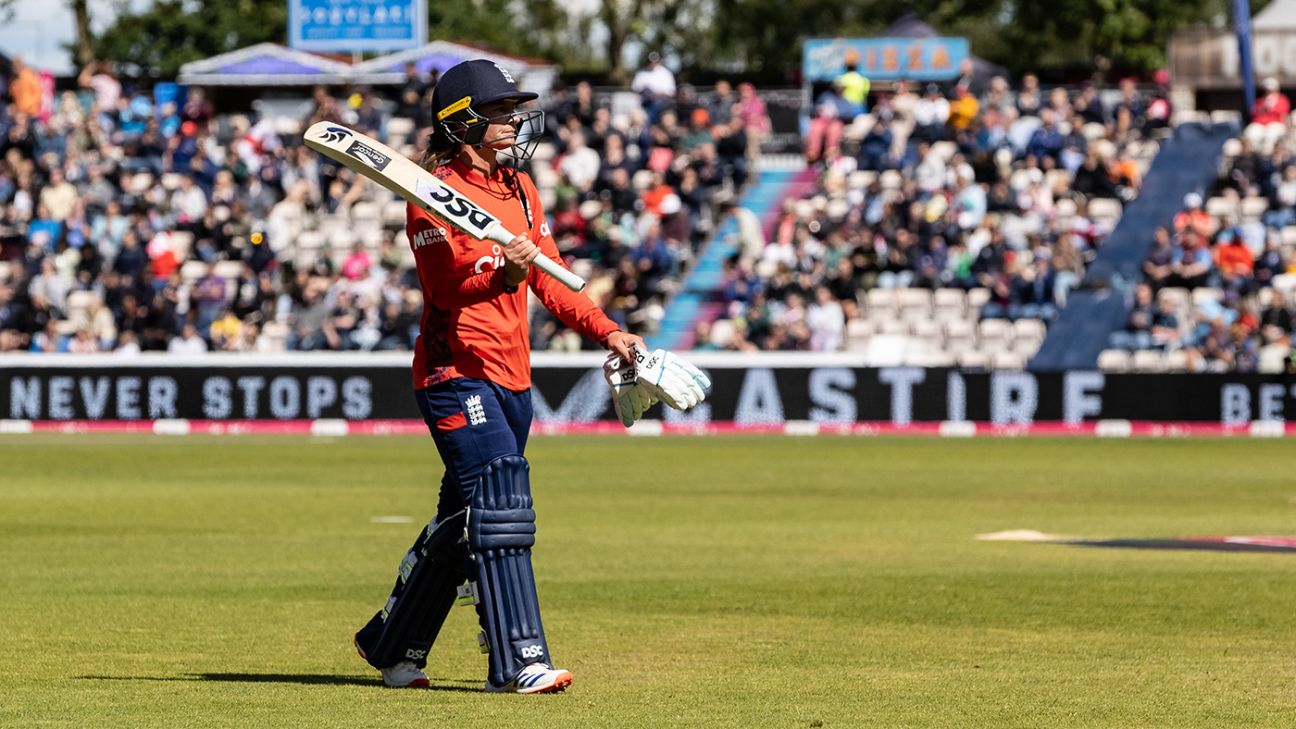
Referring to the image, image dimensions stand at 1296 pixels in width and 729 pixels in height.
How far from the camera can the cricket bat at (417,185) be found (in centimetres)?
762

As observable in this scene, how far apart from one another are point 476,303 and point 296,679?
1.60 m

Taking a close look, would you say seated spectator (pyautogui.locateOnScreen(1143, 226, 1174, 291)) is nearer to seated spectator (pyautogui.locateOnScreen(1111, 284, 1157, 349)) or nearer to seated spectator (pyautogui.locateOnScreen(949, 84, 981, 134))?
seated spectator (pyautogui.locateOnScreen(1111, 284, 1157, 349))

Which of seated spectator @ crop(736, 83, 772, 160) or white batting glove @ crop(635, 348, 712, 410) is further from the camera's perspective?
seated spectator @ crop(736, 83, 772, 160)

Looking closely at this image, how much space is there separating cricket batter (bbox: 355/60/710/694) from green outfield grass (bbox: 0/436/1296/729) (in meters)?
0.35

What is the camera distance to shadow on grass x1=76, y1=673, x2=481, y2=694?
8180 mm

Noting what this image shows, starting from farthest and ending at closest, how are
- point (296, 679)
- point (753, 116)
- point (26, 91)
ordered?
point (26, 91) → point (753, 116) → point (296, 679)

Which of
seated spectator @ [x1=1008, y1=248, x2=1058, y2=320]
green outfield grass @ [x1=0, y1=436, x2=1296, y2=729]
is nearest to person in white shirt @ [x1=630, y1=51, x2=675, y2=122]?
seated spectator @ [x1=1008, y1=248, x2=1058, y2=320]

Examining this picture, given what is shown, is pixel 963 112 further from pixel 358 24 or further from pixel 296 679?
pixel 296 679

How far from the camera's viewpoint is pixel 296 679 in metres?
8.28

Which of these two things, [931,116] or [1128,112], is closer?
[1128,112]

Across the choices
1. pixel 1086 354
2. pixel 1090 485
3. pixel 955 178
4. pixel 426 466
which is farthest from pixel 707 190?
pixel 1090 485

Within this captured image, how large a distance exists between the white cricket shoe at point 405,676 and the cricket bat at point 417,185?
152 cm

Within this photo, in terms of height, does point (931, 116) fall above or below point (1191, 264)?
above

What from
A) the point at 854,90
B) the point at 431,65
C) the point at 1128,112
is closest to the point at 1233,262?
the point at 1128,112
